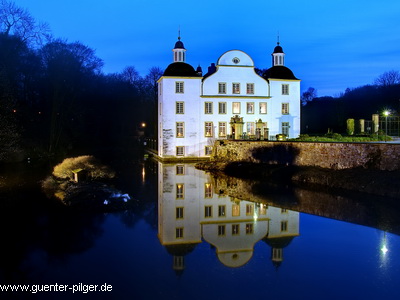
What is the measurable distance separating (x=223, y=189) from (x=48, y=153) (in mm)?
20763

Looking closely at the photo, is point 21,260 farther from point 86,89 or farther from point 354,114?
point 354,114

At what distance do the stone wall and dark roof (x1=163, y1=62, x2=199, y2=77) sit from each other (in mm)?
6427

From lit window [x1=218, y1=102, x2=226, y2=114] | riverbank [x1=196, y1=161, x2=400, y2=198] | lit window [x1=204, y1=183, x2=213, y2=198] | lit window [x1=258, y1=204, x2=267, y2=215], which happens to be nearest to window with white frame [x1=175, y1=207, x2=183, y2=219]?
lit window [x1=204, y1=183, x2=213, y2=198]

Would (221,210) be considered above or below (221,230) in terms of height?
above

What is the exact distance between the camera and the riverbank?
1585cm

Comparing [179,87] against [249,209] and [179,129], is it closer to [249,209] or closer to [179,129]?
[179,129]

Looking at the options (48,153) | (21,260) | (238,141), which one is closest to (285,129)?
(238,141)

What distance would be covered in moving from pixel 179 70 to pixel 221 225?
21454mm

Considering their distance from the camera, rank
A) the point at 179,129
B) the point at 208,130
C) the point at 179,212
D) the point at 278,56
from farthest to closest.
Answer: the point at 278,56, the point at 208,130, the point at 179,129, the point at 179,212

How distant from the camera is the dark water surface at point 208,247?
23.0 ft

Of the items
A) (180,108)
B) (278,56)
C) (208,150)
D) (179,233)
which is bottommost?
(179,233)

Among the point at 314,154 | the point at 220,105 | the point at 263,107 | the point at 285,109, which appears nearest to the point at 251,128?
the point at 263,107

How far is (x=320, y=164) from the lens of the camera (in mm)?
20578

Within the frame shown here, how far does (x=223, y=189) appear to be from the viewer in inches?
714
